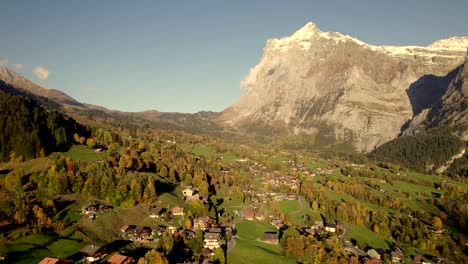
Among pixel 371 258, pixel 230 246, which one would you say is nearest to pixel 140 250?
pixel 230 246

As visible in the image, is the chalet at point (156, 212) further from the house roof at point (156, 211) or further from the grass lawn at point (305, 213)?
the grass lawn at point (305, 213)

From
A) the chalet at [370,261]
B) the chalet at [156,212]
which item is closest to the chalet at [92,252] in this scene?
the chalet at [156,212]

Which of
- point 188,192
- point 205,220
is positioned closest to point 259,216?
point 188,192

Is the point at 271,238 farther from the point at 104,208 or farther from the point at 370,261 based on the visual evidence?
the point at 104,208

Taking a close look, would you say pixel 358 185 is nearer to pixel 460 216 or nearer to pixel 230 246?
pixel 460 216

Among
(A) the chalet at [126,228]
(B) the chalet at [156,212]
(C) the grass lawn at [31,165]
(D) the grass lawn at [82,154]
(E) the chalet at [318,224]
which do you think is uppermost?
(D) the grass lawn at [82,154]
